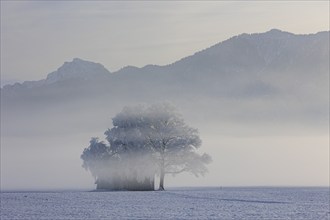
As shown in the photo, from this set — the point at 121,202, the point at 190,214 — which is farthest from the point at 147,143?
the point at 190,214

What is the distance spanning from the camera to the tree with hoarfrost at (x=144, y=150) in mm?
139250

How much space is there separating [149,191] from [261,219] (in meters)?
64.2

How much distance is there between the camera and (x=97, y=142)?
143 m

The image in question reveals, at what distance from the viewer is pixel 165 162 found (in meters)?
Result: 143

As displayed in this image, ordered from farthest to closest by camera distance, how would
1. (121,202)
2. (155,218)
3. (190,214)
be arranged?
1. (121,202)
2. (190,214)
3. (155,218)

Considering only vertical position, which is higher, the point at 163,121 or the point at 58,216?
the point at 163,121

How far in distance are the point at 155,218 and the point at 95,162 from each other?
69743 millimetres

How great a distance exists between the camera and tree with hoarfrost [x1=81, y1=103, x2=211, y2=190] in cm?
13925

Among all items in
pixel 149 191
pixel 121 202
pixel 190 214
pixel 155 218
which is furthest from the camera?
pixel 149 191

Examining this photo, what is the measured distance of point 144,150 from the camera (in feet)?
464

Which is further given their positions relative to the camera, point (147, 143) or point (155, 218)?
point (147, 143)

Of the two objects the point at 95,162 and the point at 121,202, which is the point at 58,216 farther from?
the point at 95,162

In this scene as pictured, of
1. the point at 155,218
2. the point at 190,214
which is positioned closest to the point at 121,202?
the point at 190,214

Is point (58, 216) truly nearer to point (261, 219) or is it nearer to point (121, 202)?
point (261, 219)
